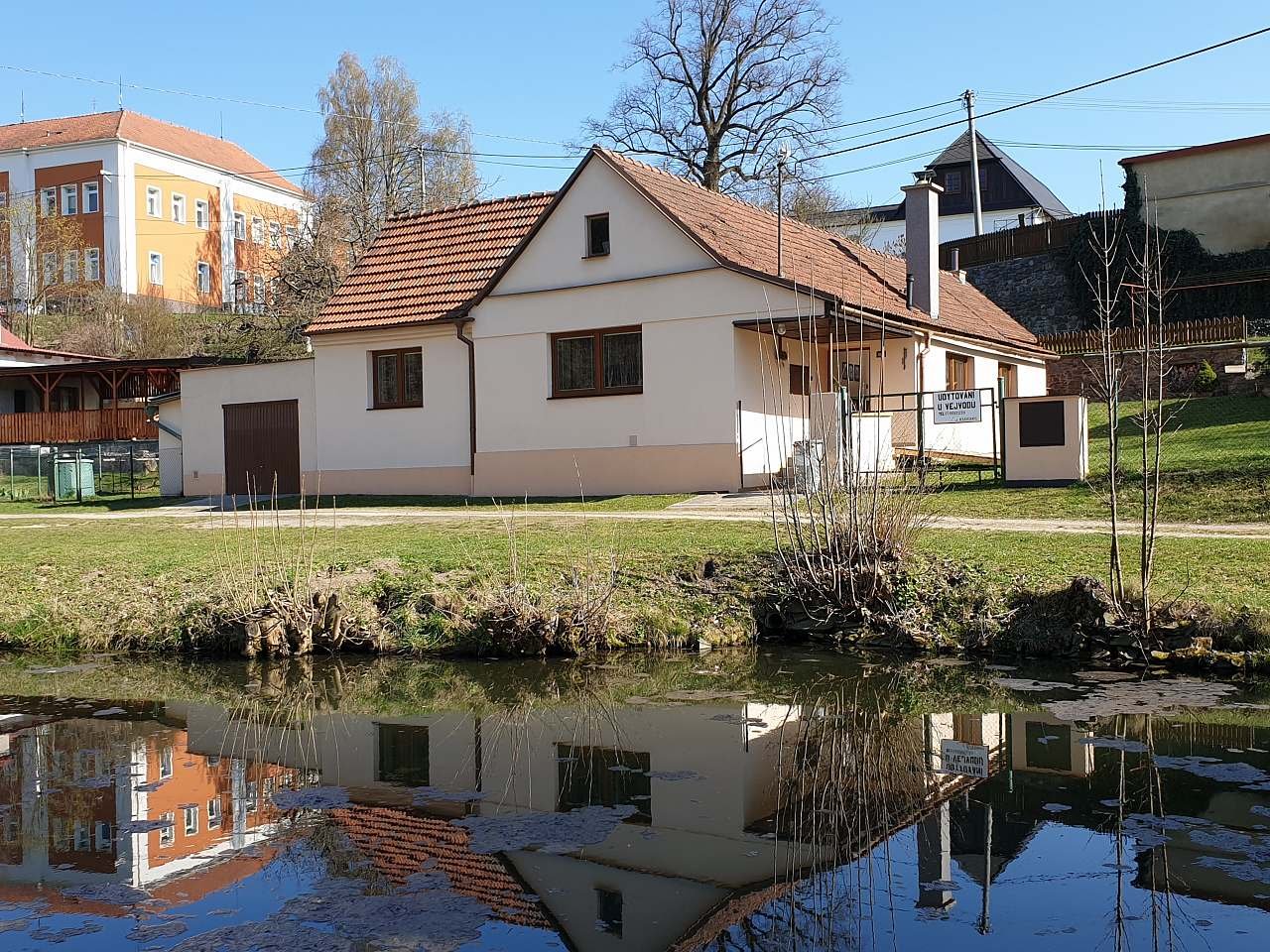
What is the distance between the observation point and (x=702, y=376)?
22688 millimetres

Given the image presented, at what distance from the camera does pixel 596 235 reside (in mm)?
24219

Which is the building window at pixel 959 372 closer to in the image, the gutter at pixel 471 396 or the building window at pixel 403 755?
the gutter at pixel 471 396

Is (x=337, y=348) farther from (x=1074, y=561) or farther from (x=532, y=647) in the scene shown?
(x=1074, y=561)

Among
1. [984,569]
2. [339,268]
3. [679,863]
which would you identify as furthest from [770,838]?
[339,268]

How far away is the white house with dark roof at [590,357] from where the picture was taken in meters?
22.7

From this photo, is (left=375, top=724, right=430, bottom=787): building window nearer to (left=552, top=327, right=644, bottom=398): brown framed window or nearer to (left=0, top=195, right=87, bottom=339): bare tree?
(left=552, top=327, right=644, bottom=398): brown framed window

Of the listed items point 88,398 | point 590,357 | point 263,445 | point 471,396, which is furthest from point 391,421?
point 88,398

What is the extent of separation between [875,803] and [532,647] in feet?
18.1

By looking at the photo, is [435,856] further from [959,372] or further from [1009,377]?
[1009,377]

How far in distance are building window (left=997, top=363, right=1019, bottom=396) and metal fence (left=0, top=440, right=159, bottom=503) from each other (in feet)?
67.3

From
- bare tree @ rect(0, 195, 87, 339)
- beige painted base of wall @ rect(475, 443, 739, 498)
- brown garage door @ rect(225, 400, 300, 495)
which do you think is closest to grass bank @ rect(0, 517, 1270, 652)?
beige painted base of wall @ rect(475, 443, 739, 498)

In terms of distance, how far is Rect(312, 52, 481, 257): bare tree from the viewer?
175ft

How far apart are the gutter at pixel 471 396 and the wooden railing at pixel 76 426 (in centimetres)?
1920

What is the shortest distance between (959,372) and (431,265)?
11440 millimetres
